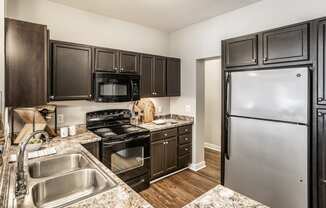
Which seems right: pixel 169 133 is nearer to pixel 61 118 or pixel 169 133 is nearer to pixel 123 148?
pixel 123 148

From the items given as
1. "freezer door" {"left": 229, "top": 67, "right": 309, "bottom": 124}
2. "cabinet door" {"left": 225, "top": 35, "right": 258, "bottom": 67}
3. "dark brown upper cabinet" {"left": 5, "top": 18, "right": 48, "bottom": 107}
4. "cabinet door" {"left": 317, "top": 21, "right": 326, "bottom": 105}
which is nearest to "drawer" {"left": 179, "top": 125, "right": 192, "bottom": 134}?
"freezer door" {"left": 229, "top": 67, "right": 309, "bottom": 124}

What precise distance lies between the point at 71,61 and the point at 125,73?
2.65ft

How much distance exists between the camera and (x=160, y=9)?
3016 millimetres

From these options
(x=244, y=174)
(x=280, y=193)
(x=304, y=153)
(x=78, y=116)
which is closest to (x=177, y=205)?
(x=244, y=174)

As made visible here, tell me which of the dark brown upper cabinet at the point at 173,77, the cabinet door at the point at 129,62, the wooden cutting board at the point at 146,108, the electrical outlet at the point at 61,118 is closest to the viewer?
the electrical outlet at the point at 61,118

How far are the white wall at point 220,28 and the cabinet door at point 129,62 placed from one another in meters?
1.14

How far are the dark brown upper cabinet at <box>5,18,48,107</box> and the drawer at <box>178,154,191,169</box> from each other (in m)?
2.50

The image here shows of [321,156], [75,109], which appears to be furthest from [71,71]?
[321,156]

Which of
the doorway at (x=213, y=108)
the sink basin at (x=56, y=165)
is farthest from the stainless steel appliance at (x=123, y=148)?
the doorway at (x=213, y=108)

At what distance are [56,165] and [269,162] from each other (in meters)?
2.32

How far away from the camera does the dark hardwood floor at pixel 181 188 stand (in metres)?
2.70

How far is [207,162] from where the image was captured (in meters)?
4.15

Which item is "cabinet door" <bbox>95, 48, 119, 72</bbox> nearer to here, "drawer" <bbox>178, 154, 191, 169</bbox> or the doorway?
"drawer" <bbox>178, 154, 191, 169</bbox>

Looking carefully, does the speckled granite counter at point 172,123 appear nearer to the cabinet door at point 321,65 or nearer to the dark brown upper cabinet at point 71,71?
the dark brown upper cabinet at point 71,71
